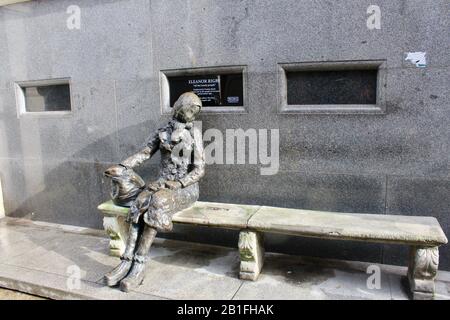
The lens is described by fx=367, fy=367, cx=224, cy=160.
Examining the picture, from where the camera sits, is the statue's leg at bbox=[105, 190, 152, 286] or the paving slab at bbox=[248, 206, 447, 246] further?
the statue's leg at bbox=[105, 190, 152, 286]

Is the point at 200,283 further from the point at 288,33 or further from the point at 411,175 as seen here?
the point at 288,33

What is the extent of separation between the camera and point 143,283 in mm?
3641

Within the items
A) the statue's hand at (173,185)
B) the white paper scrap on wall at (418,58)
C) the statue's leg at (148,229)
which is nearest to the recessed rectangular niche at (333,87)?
the white paper scrap on wall at (418,58)

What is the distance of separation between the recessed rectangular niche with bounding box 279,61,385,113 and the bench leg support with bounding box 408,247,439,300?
149 centimetres

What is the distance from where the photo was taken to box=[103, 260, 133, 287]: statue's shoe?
11.5 ft

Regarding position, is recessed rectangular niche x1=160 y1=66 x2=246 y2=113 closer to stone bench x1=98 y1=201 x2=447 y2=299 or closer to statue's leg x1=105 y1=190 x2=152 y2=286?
stone bench x1=98 y1=201 x2=447 y2=299

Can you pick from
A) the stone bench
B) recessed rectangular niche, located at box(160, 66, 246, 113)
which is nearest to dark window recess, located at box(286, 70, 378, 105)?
recessed rectangular niche, located at box(160, 66, 246, 113)

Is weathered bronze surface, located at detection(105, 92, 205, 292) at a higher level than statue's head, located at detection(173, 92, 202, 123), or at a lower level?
lower

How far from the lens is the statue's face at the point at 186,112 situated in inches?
158

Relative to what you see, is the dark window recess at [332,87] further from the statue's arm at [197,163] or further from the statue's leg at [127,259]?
the statue's leg at [127,259]

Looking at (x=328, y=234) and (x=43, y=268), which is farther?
(x=43, y=268)

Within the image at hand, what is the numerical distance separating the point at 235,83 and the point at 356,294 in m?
2.62

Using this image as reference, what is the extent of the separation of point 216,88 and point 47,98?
2815mm

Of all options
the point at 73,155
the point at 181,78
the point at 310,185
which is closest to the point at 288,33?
the point at 181,78
